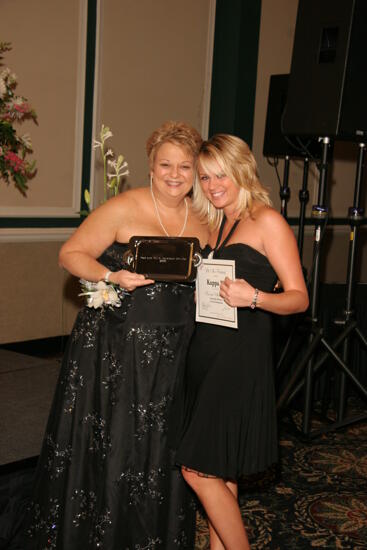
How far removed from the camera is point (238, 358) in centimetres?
223

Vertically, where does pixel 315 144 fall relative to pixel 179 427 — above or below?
above

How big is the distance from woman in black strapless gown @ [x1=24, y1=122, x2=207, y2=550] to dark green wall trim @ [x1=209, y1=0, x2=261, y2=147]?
4.19 meters

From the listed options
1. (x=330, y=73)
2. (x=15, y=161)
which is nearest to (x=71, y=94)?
(x=15, y=161)

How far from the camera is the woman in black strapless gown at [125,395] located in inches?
95.8

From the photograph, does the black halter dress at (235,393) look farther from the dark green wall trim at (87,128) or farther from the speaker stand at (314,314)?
the dark green wall trim at (87,128)

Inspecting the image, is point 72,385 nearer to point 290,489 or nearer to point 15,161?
point 290,489

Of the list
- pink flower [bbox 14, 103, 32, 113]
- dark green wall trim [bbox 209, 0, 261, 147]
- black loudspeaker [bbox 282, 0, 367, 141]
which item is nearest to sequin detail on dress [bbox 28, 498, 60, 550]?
black loudspeaker [bbox 282, 0, 367, 141]

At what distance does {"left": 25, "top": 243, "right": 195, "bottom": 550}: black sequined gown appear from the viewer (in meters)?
2.43

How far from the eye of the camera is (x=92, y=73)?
557 centimetres

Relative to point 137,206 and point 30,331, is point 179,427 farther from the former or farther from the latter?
point 30,331

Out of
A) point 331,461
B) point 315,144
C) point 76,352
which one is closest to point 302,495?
point 331,461

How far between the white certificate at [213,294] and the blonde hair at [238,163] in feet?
0.79

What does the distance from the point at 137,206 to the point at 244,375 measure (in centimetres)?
77

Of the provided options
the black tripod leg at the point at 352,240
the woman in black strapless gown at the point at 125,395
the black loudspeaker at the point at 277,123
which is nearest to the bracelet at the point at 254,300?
the woman in black strapless gown at the point at 125,395
